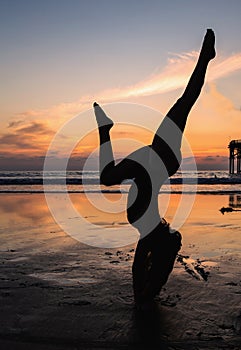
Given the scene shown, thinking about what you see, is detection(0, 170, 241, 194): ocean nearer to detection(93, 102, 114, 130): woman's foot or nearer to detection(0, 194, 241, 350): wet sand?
detection(0, 194, 241, 350): wet sand

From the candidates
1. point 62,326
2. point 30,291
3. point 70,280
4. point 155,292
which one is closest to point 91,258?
point 70,280

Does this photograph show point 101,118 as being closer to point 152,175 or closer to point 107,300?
point 152,175

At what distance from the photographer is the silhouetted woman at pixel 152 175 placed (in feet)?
17.9

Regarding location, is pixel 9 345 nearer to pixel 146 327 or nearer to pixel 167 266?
pixel 146 327

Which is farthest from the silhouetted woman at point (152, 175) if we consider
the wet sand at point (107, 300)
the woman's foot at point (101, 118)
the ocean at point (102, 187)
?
the ocean at point (102, 187)

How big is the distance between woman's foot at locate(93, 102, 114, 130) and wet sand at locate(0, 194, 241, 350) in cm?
250

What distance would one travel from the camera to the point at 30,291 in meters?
6.35

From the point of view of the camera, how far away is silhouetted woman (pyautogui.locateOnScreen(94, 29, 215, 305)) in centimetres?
546

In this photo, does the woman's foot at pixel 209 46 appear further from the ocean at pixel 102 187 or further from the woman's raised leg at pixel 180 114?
the ocean at pixel 102 187

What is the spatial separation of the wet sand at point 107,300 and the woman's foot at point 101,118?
2.50 m

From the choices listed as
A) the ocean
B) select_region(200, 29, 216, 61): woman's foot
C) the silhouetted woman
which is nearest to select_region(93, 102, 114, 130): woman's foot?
the silhouetted woman

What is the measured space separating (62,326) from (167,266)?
63.7 inches

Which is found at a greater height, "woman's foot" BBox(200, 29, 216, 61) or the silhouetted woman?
"woman's foot" BBox(200, 29, 216, 61)

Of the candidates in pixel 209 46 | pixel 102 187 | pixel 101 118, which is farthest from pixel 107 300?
pixel 102 187
